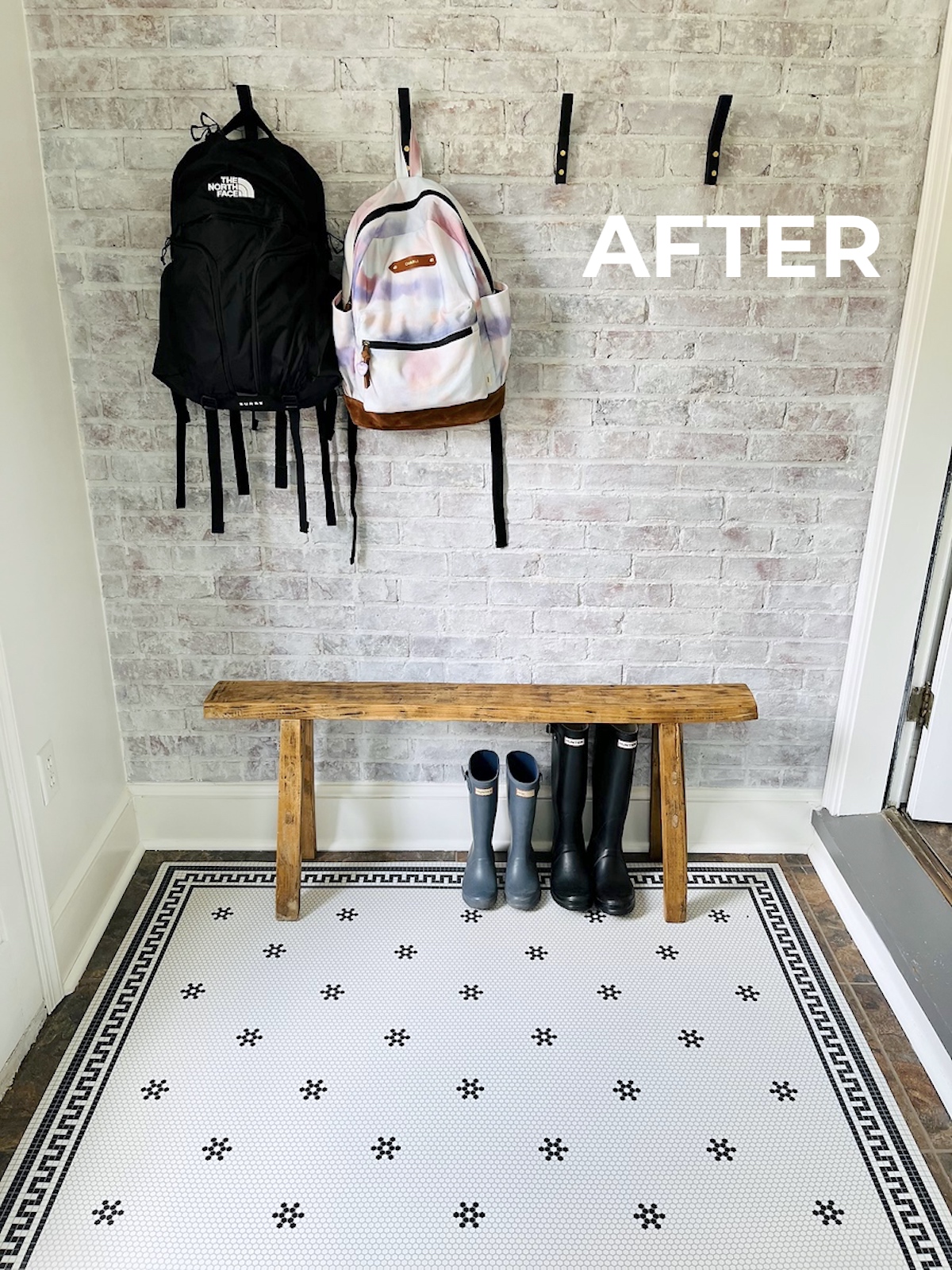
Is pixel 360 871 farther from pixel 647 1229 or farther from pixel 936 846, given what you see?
pixel 936 846

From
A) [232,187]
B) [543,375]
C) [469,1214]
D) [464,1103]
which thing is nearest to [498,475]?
[543,375]

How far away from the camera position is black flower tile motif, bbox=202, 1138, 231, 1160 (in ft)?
5.42

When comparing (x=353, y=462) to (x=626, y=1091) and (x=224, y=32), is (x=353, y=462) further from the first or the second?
(x=626, y=1091)

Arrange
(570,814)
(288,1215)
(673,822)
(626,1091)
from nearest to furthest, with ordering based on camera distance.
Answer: (288,1215) → (626,1091) → (673,822) → (570,814)

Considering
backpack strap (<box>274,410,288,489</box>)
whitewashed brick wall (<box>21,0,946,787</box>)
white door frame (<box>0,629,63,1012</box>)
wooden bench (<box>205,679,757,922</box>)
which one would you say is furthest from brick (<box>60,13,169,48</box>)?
wooden bench (<box>205,679,757,922</box>)

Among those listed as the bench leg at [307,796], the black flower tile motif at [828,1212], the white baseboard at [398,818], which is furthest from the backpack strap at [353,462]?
the black flower tile motif at [828,1212]

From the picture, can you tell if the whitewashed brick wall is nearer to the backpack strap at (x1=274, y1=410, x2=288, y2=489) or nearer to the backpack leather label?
the backpack strap at (x1=274, y1=410, x2=288, y2=489)

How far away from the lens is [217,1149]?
5.47 feet

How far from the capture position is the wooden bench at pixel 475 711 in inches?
84.9

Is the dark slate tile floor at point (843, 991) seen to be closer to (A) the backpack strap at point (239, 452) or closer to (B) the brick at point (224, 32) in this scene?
(A) the backpack strap at point (239, 452)

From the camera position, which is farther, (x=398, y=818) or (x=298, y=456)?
(x=398, y=818)

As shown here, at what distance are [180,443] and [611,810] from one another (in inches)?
52.5

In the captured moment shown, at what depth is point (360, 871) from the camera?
2408 millimetres

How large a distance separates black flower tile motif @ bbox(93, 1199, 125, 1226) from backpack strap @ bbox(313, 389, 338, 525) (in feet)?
4.68
